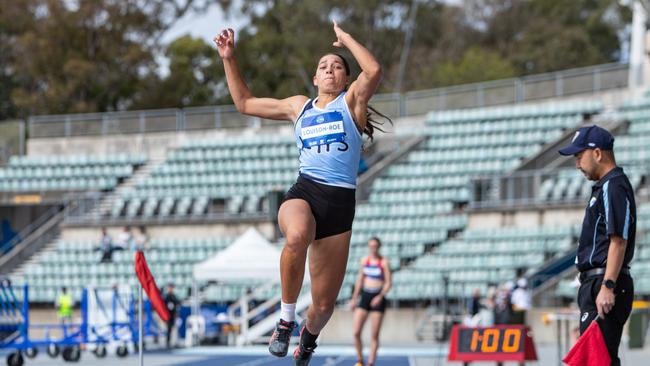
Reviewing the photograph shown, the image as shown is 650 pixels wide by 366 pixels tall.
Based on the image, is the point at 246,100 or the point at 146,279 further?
the point at 146,279

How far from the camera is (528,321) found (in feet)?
90.8

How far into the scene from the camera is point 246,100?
9.71 metres

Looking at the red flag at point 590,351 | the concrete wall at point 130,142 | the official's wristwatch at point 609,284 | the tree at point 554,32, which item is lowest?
the red flag at point 590,351

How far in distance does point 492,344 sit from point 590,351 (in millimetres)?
6602

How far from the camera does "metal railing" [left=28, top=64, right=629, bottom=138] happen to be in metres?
38.1

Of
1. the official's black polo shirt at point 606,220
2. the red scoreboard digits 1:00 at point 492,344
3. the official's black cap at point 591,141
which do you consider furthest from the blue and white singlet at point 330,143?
the red scoreboard digits 1:00 at point 492,344

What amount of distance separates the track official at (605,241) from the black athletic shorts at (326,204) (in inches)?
63.4

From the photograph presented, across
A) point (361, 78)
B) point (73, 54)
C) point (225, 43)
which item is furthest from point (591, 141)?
point (73, 54)

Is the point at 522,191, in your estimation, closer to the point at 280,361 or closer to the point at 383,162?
the point at 383,162

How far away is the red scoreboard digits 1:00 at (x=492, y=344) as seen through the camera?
15.0 metres

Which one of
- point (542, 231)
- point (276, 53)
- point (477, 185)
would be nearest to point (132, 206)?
point (477, 185)

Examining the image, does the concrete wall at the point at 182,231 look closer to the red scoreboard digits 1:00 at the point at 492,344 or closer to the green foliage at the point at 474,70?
the red scoreboard digits 1:00 at the point at 492,344

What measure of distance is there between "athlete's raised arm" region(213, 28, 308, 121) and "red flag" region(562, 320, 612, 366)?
8.46ft

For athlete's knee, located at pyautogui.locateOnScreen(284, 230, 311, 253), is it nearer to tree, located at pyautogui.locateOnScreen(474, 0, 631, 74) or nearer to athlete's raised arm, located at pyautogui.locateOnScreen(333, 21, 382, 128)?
athlete's raised arm, located at pyautogui.locateOnScreen(333, 21, 382, 128)
